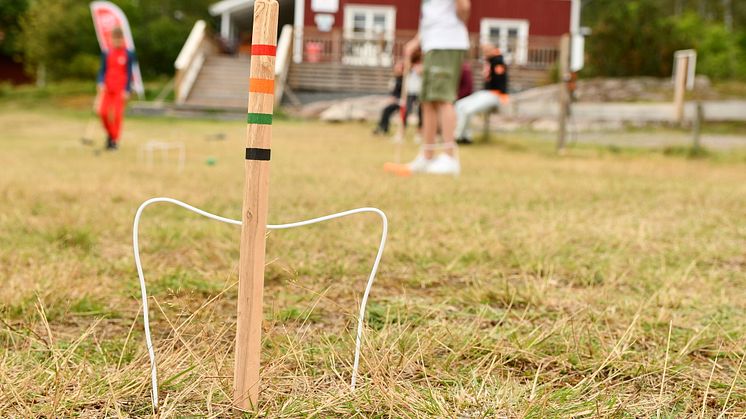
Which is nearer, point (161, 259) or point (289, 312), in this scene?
point (289, 312)

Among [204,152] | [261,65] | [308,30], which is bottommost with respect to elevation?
[204,152]

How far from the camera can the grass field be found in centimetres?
181

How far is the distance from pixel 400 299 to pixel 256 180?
4.13 ft

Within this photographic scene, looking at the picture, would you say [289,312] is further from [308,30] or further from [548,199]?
[308,30]

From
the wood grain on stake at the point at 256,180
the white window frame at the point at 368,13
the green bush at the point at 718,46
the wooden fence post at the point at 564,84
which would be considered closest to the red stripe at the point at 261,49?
the wood grain on stake at the point at 256,180

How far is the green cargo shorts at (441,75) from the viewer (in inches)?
272

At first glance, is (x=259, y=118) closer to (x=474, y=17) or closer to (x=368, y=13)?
(x=368, y=13)

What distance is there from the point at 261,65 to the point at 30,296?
1.38 meters

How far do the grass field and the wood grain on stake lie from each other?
0.22 meters

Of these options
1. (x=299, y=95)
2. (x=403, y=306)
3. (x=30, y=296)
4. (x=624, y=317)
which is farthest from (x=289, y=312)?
(x=299, y=95)

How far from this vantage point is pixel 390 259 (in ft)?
11.6

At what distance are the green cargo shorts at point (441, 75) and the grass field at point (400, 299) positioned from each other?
726 mm

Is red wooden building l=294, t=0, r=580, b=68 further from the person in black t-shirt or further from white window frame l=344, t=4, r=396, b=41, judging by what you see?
the person in black t-shirt

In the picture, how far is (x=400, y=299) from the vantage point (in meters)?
2.76
